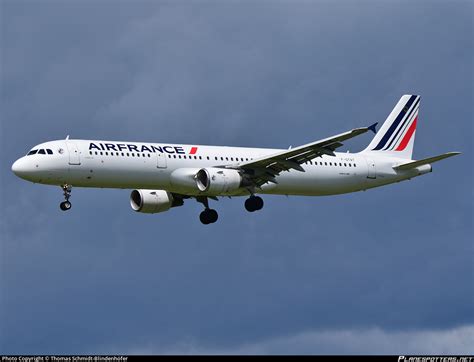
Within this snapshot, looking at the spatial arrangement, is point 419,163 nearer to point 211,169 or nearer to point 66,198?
point 211,169

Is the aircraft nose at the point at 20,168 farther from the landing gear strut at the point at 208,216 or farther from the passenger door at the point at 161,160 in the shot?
the landing gear strut at the point at 208,216

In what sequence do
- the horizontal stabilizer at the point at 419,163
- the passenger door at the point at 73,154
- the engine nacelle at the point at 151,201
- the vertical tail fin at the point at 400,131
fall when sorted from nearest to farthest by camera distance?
the passenger door at the point at 73,154, the horizontal stabilizer at the point at 419,163, the engine nacelle at the point at 151,201, the vertical tail fin at the point at 400,131

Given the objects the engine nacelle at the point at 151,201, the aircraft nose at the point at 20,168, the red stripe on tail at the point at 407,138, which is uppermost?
the red stripe on tail at the point at 407,138

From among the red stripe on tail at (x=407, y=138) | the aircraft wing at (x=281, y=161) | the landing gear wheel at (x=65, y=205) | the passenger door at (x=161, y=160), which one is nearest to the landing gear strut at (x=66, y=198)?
the landing gear wheel at (x=65, y=205)

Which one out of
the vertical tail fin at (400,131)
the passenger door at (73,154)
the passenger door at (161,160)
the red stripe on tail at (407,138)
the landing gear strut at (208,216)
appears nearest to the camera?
Result: the passenger door at (73,154)

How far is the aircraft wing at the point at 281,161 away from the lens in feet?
220

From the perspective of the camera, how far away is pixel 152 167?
66312 mm

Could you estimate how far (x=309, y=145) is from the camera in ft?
219

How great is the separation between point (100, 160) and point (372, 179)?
58.5 feet

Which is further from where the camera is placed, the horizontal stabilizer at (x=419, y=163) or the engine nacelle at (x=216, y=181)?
the horizontal stabilizer at (x=419, y=163)

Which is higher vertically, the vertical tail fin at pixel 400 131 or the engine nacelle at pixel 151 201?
the vertical tail fin at pixel 400 131

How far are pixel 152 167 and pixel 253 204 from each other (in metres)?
6.74

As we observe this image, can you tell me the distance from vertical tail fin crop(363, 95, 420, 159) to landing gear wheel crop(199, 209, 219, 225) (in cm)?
1083

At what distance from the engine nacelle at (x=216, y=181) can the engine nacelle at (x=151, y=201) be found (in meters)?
5.46
